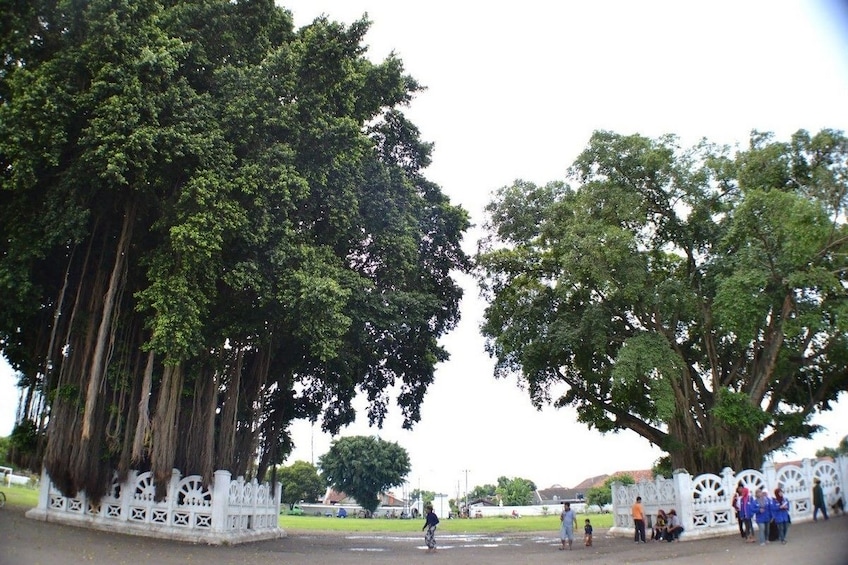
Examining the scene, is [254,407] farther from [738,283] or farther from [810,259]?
[810,259]

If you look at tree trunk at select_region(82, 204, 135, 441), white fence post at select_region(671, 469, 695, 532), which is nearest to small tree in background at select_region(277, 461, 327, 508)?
white fence post at select_region(671, 469, 695, 532)

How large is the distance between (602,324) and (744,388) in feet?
14.7

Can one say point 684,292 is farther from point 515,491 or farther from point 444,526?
point 515,491

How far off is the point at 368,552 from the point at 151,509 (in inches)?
198

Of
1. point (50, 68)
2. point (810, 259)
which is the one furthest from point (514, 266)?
point (50, 68)

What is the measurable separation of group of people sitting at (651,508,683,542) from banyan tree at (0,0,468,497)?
8127 millimetres

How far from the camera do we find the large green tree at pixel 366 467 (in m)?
58.8

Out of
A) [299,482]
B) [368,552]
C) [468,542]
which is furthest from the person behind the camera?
[299,482]

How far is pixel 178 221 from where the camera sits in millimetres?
12680

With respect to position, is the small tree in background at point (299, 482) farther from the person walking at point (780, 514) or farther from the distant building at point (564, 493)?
the person walking at point (780, 514)

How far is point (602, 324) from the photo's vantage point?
18172mm

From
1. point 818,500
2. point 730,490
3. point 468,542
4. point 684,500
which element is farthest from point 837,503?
point 468,542

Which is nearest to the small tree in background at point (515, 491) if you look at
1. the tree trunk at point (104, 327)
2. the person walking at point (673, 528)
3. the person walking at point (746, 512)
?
the person walking at point (673, 528)

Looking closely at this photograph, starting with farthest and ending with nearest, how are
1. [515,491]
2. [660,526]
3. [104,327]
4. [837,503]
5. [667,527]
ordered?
[515,491]
[660,526]
[667,527]
[837,503]
[104,327]
